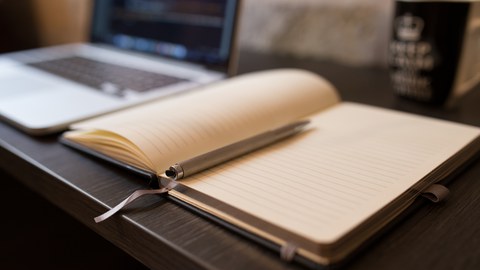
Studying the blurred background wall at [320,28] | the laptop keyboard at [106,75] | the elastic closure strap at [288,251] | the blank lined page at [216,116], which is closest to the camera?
the elastic closure strap at [288,251]

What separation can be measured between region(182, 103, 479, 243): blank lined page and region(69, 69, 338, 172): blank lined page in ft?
0.12

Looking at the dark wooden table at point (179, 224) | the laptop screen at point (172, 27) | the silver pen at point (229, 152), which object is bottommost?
the dark wooden table at point (179, 224)

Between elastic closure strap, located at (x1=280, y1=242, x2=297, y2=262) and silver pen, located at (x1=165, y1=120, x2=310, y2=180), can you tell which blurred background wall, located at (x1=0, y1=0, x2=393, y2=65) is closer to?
silver pen, located at (x1=165, y1=120, x2=310, y2=180)

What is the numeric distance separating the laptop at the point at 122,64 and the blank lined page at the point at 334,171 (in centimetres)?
26

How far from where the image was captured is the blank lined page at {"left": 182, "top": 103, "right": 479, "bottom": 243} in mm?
304

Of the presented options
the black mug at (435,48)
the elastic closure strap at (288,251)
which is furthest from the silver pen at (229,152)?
the black mug at (435,48)

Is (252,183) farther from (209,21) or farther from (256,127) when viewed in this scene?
(209,21)

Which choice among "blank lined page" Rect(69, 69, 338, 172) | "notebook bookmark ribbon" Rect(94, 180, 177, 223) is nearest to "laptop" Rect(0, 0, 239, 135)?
"blank lined page" Rect(69, 69, 338, 172)

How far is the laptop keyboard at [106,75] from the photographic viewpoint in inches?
26.2

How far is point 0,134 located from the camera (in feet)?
1.69

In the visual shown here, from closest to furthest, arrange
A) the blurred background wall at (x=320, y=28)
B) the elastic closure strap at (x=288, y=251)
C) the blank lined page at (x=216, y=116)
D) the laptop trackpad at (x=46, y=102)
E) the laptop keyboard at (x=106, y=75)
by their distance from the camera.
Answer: the elastic closure strap at (x=288, y=251)
the blank lined page at (x=216, y=116)
the laptop trackpad at (x=46, y=102)
the laptop keyboard at (x=106, y=75)
the blurred background wall at (x=320, y=28)

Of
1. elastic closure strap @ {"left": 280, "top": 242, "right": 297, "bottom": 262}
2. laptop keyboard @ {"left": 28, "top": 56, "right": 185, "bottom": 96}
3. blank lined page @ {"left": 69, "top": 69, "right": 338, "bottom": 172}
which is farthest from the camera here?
laptop keyboard @ {"left": 28, "top": 56, "right": 185, "bottom": 96}

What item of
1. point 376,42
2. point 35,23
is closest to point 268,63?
point 376,42

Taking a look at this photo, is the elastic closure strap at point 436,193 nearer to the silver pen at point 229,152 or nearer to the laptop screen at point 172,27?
the silver pen at point 229,152
